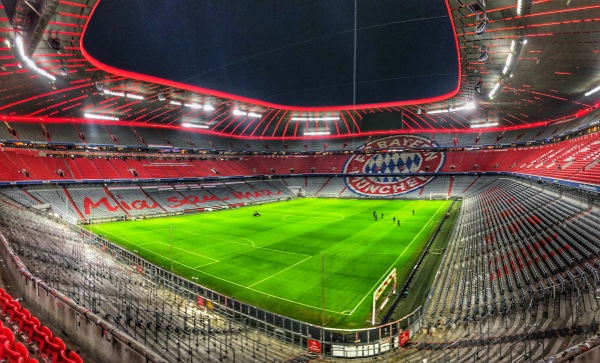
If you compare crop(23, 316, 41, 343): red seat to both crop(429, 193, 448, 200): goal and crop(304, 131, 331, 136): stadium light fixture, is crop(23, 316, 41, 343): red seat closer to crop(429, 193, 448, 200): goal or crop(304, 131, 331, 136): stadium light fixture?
crop(429, 193, 448, 200): goal

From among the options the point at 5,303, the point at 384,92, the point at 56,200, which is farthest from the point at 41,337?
the point at 384,92

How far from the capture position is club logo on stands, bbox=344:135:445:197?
60281mm

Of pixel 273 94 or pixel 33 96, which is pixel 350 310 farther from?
pixel 33 96

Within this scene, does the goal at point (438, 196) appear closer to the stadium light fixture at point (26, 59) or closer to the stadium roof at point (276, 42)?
the stadium roof at point (276, 42)

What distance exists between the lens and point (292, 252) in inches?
909

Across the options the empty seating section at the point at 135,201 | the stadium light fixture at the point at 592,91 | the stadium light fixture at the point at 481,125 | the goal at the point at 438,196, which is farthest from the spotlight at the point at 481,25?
the stadium light fixture at the point at 481,125

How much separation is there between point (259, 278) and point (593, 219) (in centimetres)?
1598

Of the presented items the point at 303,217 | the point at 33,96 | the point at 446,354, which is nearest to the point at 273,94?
the point at 303,217

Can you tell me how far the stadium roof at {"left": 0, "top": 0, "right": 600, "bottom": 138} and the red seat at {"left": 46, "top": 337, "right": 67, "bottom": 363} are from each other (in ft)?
46.2

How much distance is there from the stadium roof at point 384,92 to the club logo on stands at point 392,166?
151 inches

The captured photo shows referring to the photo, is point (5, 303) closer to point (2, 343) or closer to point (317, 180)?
point (2, 343)

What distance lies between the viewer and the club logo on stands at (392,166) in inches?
2373

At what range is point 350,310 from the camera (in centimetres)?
1412

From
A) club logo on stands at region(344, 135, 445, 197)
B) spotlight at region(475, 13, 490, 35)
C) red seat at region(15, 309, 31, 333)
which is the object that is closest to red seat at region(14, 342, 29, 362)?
red seat at region(15, 309, 31, 333)
